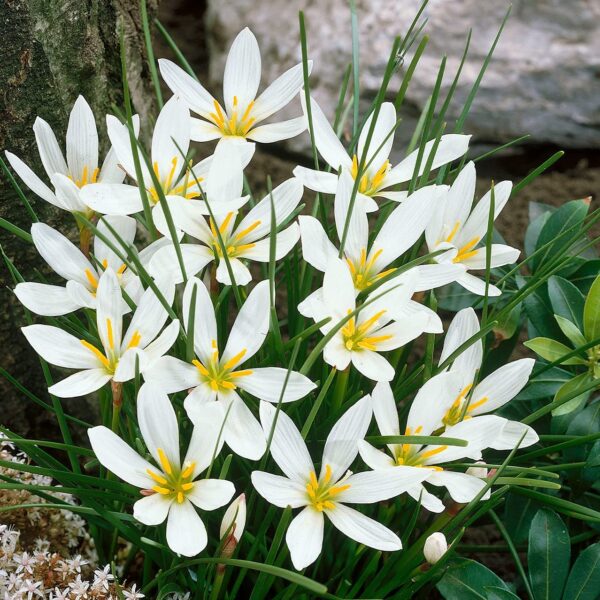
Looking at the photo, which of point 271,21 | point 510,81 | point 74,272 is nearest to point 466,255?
point 74,272

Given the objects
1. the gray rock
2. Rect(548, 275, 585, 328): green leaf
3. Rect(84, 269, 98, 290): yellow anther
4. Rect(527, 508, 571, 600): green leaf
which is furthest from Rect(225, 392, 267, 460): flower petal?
the gray rock

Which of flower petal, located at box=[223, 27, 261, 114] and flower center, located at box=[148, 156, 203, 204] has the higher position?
flower petal, located at box=[223, 27, 261, 114]

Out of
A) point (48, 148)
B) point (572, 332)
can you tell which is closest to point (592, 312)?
point (572, 332)

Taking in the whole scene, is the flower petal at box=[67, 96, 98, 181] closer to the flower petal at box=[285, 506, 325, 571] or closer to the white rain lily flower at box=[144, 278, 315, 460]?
the white rain lily flower at box=[144, 278, 315, 460]

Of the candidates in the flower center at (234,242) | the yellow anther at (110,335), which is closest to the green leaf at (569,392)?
the flower center at (234,242)

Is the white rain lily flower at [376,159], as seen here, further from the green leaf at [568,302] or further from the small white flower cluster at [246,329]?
the green leaf at [568,302]
